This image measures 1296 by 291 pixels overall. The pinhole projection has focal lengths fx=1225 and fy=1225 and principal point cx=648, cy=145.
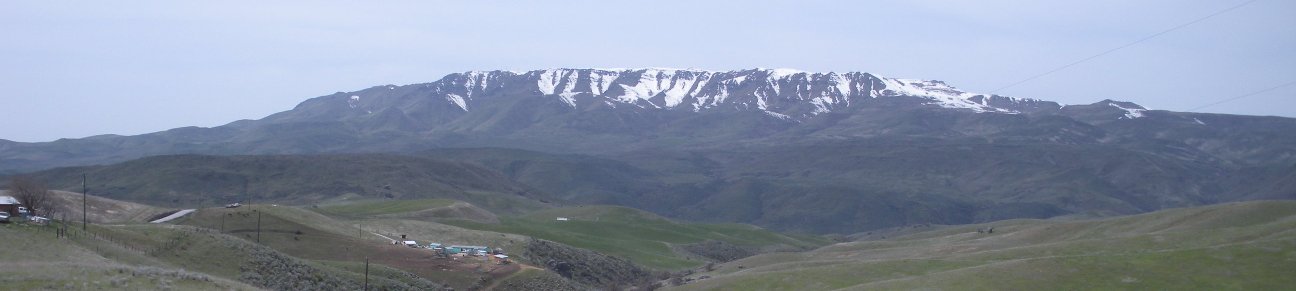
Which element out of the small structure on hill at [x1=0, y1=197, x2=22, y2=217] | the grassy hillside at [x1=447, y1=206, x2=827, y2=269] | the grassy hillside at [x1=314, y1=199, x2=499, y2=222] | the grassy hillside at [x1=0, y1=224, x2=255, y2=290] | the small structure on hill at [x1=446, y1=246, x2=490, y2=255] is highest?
the small structure on hill at [x1=0, y1=197, x2=22, y2=217]

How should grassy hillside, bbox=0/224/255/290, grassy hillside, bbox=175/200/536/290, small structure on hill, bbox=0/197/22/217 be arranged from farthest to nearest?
1. grassy hillside, bbox=175/200/536/290
2. small structure on hill, bbox=0/197/22/217
3. grassy hillside, bbox=0/224/255/290

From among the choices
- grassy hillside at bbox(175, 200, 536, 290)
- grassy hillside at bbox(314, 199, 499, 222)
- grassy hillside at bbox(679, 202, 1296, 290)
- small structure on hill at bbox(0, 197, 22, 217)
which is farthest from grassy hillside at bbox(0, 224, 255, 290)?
grassy hillside at bbox(314, 199, 499, 222)

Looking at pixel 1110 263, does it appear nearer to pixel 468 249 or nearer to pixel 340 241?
pixel 468 249

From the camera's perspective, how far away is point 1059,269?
72.9m

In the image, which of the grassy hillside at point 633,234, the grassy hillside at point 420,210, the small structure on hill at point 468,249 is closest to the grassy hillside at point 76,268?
the small structure on hill at point 468,249

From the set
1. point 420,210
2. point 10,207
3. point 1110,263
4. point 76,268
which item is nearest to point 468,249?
point 10,207

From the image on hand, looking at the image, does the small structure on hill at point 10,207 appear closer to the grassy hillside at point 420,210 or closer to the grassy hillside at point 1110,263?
the grassy hillside at point 1110,263

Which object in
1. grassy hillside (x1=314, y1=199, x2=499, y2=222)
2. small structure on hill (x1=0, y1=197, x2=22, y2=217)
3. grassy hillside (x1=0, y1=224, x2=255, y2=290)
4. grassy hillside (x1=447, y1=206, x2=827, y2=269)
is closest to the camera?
grassy hillside (x1=0, y1=224, x2=255, y2=290)

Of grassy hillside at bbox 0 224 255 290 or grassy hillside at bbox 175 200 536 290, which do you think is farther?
grassy hillside at bbox 175 200 536 290

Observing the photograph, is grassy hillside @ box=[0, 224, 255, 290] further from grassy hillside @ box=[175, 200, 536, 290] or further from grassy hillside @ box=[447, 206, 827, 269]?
grassy hillside @ box=[447, 206, 827, 269]

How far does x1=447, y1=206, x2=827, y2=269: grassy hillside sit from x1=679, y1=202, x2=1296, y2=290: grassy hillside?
3492cm

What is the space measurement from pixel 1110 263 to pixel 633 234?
A: 323ft

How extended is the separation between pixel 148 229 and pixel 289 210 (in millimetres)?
31318

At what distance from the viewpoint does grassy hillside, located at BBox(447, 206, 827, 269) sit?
141 meters
